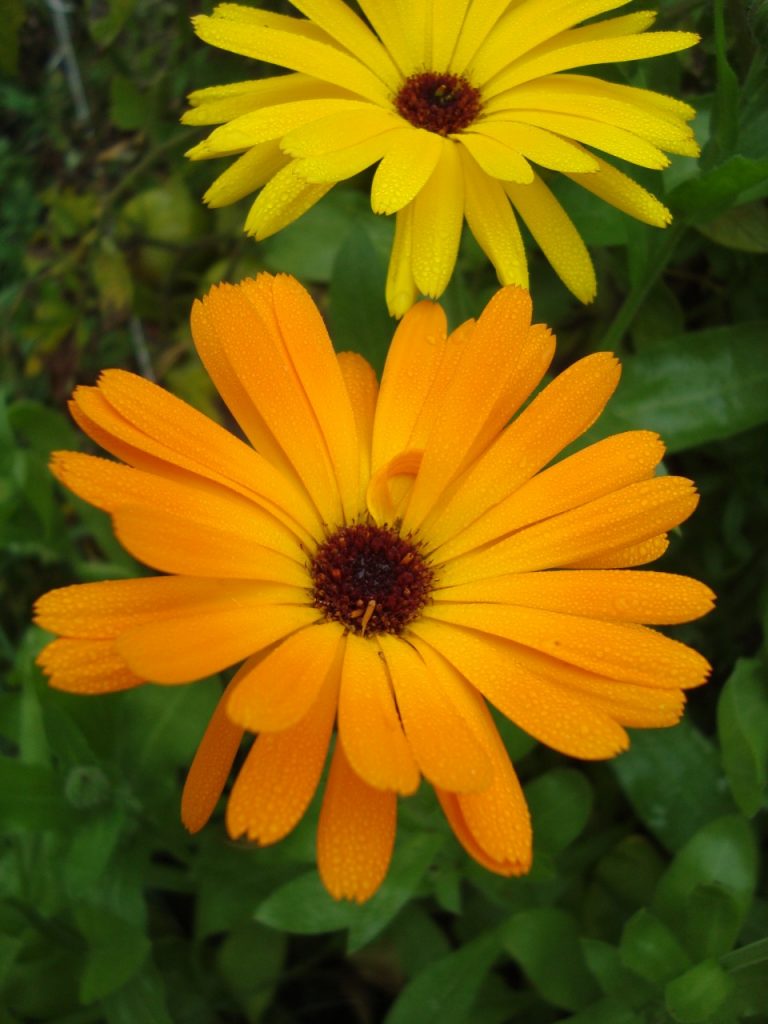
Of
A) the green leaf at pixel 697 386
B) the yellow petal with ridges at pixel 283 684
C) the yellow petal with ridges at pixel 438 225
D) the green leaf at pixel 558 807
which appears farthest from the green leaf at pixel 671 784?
the yellow petal with ridges at pixel 438 225

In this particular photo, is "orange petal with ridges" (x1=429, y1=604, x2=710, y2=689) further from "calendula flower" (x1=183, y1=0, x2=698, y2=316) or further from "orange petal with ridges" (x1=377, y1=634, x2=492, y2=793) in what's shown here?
"calendula flower" (x1=183, y1=0, x2=698, y2=316)

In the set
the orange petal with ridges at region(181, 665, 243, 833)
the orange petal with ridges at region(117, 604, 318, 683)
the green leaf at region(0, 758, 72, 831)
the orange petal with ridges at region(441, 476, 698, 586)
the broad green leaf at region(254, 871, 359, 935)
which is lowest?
the broad green leaf at region(254, 871, 359, 935)

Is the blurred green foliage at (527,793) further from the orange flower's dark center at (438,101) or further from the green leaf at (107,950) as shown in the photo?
the orange flower's dark center at (438,101)

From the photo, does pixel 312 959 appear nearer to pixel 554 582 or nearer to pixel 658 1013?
pixel 658 1013

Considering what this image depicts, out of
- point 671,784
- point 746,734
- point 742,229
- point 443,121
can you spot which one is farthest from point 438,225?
point 671,784

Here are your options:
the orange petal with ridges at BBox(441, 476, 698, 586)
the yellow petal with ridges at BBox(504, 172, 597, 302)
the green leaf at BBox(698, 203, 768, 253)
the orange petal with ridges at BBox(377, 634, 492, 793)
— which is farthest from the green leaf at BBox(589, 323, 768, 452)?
the orange petal with ridges at BBox(377, 634, 492, 793)

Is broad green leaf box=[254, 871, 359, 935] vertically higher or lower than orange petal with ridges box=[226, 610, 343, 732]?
lower
